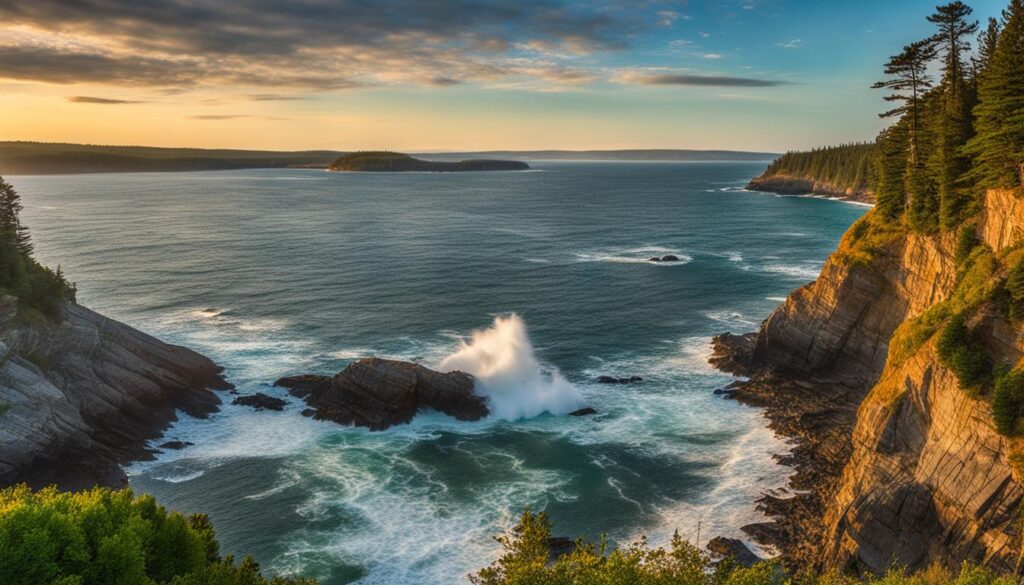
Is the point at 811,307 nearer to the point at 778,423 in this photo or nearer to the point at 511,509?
the point at 778,423

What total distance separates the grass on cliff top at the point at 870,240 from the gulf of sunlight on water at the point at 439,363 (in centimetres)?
1683

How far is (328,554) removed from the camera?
4103 cm

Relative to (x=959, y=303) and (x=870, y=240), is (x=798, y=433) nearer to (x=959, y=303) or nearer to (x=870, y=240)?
(x=959, y=303)

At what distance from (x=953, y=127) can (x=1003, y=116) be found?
26.8ft

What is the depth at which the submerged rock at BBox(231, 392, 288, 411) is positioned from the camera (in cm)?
6097

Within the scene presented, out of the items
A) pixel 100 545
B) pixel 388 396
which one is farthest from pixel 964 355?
pixel 388 396

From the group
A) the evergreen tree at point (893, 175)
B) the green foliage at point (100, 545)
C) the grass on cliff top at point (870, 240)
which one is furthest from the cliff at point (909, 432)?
the green foliage at point (100, 545)

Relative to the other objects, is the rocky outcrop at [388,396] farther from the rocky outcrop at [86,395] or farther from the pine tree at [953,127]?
the pine tree at [953,127]

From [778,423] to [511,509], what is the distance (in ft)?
82.7

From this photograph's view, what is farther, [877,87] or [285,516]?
[877,87]

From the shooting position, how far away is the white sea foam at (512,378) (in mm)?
61531

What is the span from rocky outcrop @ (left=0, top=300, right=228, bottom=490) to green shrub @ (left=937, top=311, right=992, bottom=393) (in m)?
53.5

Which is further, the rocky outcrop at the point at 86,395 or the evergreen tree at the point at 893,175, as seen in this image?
the evergreen tree at the point at 893,175

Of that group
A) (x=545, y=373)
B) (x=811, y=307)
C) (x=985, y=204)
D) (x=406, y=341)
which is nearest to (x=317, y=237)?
(x=406, y=341)
